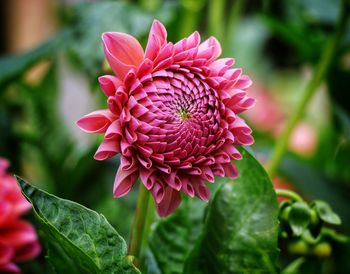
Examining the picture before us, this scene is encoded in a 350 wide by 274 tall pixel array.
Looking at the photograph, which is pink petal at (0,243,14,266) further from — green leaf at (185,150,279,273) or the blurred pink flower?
the blurred pink flower

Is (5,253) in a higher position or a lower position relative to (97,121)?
lower

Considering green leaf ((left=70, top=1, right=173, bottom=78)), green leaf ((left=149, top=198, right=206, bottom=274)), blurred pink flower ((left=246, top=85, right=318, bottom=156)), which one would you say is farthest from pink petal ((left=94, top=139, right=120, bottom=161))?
blurred pink flower ((left=246, top=85, right=318, bottom=156))

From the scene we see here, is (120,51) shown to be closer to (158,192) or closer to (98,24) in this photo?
(158,192)

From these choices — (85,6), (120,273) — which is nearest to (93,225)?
(120,273)

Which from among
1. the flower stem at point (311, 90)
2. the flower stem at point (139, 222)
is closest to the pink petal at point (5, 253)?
the flower stem at point (139, 222)

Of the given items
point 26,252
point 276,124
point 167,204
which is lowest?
point 276,124

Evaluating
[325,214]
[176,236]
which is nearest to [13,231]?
[176,236]

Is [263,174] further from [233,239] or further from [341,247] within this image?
[341,247]
